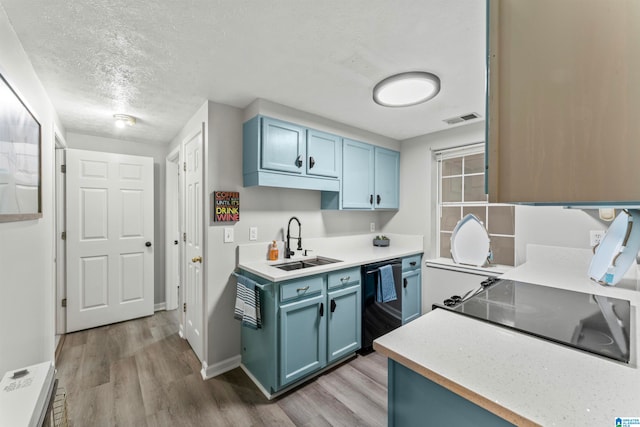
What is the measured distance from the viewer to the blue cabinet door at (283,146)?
7.25 ft

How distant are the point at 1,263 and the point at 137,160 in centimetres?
251

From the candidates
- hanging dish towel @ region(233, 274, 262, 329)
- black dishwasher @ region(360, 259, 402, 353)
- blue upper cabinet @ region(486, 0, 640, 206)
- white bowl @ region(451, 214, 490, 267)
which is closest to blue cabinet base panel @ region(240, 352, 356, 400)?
black dishwasher @ region(360, 259, 402, 353)

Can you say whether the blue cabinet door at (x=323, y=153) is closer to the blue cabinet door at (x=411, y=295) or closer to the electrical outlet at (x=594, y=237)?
the blue cabinet door at (x=411, y=295)

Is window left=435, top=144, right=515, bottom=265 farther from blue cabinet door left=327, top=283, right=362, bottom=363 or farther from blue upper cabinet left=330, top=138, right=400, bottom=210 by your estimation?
blue cabinet door left=327, top=283, right=362, bottom=363

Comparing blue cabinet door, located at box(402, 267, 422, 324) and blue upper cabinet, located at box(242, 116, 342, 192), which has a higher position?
blue upper cabinet, located at box(242, 116, 342, 192)

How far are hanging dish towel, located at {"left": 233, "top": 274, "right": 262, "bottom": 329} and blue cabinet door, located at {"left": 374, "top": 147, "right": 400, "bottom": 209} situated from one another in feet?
5.92

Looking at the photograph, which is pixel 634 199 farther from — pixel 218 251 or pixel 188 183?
pixel 188 183

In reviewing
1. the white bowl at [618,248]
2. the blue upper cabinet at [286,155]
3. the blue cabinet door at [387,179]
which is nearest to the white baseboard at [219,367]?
the blue upper cabinet at [286,155]

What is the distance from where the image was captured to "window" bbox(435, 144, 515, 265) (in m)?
2.78

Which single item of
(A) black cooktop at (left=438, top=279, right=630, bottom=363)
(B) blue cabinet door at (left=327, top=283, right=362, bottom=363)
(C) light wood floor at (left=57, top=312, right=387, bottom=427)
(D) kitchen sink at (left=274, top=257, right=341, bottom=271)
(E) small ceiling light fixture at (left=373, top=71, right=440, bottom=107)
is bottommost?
(C) light wood floor at (left=57, top=312, right=387, bottom=427)

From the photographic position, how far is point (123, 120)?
259 cm

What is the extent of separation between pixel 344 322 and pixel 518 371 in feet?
5.46

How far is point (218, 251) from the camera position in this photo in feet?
7.40

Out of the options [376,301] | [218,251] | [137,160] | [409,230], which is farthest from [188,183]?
[409,230]
